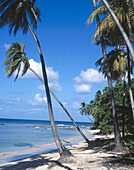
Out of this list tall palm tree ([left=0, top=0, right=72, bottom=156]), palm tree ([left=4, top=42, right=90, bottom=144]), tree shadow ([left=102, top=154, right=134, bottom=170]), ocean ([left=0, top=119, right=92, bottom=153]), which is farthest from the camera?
ocean ([left=0, top=119, right=92, bottom=153])

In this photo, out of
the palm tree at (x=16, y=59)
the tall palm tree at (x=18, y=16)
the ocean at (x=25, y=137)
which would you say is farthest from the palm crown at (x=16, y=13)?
the ocean at (x=25, y=137)

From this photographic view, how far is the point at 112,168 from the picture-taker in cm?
543

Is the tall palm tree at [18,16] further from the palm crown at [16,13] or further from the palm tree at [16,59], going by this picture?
the palm tree at [16,59]

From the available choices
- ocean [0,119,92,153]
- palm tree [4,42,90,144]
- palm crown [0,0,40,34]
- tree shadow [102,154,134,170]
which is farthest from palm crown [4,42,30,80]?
tree shadow [102,154,134,170]

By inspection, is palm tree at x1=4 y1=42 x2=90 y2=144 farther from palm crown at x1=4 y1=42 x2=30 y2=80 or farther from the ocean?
the ocean

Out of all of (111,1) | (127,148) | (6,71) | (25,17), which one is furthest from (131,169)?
(6,71)

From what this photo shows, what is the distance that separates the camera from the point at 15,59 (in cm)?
1535

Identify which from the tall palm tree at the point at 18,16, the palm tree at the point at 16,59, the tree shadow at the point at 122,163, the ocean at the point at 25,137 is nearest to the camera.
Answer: the tree shadow at the point at 122,163

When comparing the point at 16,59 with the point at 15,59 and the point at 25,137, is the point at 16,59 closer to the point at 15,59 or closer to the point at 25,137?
the point at 15,59

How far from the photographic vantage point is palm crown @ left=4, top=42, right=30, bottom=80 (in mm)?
14398

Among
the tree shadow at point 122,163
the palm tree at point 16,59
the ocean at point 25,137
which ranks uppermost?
the palm tree at point 16,59

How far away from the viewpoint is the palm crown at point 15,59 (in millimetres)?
14398

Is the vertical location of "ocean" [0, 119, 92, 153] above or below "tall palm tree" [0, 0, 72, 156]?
below

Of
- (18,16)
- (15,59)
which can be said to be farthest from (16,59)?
(18,16)
